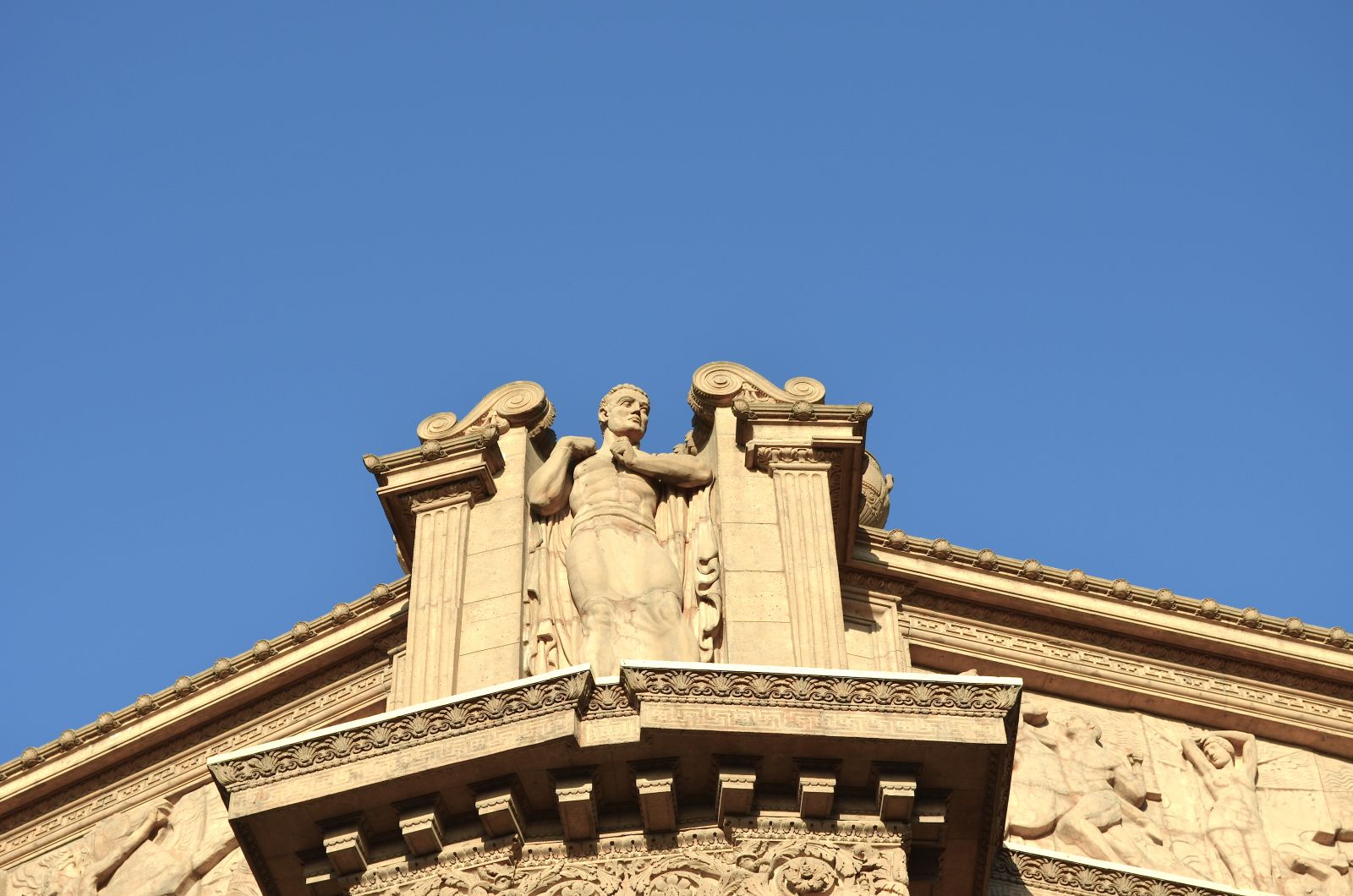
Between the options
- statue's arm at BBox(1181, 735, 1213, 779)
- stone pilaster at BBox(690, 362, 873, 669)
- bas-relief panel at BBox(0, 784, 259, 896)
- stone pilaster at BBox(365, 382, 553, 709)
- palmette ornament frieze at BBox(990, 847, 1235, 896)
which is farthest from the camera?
statue's arm at BBox(1181, 735, 1213, 779)

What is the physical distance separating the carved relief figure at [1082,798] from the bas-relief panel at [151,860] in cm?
618

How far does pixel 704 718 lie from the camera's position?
15.6m

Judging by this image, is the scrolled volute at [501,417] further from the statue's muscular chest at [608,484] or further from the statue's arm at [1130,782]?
the statue's arm at [1130,782]

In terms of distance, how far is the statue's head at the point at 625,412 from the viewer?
19.7m

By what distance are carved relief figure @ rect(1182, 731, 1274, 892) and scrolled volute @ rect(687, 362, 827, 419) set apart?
4.26 m

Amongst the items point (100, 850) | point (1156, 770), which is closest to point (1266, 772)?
point (1156, 770)

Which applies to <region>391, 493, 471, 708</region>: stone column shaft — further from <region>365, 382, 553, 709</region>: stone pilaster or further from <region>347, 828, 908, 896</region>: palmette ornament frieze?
<region>347, 828, 908, 896</region>: palmette ornament frieze

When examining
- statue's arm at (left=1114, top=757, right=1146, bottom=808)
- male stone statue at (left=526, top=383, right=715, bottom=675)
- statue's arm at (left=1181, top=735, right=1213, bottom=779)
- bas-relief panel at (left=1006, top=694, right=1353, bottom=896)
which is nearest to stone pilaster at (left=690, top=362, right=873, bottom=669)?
male stone statue at (left=526, top=383, right=715, bottom=675)

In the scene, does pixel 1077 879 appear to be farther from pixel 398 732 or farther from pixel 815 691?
pixel 398 732

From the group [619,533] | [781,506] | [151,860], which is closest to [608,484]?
[619,533]

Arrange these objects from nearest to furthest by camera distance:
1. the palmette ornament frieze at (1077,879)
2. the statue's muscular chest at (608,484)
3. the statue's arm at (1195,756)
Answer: the palmette ornament frieze at (1077,879), the statue's muscular chest at (608,484), the statue's arm at (1195,756)

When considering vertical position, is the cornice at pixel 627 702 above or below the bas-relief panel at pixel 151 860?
below

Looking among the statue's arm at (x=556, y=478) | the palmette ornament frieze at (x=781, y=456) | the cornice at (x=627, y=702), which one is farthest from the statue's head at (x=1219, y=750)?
the statue's arm at (x=556, y=478)

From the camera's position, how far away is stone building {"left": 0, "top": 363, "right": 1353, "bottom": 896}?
1565 centimetres
